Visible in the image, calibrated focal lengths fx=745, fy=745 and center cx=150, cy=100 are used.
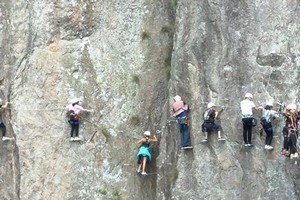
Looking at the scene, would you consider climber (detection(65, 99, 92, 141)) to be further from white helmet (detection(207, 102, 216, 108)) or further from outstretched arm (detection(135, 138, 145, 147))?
white helmet (detection(207, 102, 216, 108))

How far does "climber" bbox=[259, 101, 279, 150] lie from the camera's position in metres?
19.9

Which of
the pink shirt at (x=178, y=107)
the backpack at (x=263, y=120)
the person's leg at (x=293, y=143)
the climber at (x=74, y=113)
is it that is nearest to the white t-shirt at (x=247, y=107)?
the backpack at (x=263, y=120)

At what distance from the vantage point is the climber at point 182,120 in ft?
69.1

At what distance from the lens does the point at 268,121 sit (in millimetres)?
19906

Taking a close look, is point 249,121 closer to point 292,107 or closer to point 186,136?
point 292,107

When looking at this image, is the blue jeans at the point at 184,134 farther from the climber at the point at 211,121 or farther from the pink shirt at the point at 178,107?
the climber at the point at 211,121

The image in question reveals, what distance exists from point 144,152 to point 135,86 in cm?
227

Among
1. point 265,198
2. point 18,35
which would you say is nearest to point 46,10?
point 18,35

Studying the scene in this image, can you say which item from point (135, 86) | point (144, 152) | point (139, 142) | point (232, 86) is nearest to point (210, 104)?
point (232, 86)

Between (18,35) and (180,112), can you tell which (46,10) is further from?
(180,112)

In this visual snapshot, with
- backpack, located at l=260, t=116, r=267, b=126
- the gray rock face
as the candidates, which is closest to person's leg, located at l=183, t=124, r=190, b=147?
the gray rock face

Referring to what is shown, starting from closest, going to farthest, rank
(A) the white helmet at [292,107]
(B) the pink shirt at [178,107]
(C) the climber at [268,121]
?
(A) the white helmet at [292,107], (C) the climber at [268,121], (B) the pink shirt at [178,107]

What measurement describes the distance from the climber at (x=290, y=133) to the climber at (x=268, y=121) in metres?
0.41

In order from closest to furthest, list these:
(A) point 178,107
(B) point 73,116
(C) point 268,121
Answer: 1. (C) point 268,121
2. (A) point 178,107
3. (B) point 73,116
